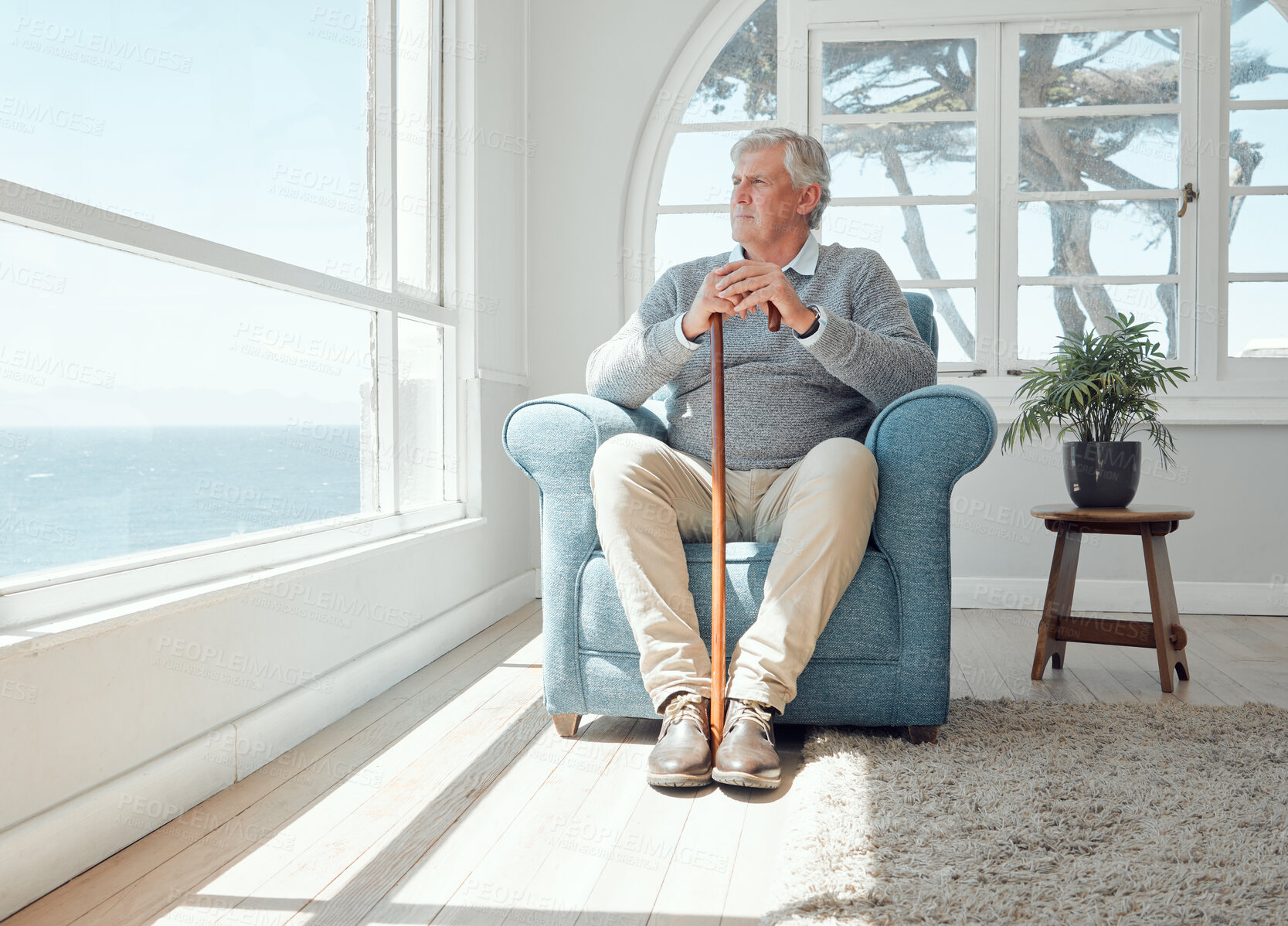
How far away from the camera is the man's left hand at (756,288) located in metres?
1.86

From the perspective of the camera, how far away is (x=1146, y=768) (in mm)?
1731

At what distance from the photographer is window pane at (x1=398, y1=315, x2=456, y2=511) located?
2.75 m

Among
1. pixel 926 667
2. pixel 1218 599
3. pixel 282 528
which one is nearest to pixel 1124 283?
pixel 1218 599

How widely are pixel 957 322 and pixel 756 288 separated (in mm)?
1945

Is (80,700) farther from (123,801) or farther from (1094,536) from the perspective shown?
(1094,536)

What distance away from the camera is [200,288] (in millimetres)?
1820

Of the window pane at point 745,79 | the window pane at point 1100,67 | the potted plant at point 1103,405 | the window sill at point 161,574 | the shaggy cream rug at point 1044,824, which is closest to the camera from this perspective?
the shaggy cream rug at point 1044,824

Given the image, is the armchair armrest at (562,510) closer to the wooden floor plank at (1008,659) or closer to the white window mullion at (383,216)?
the white window mullion at (383,216)

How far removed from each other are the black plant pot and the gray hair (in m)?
0.92

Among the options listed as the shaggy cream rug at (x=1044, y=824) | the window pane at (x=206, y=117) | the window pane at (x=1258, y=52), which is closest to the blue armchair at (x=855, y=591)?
the shaggy cream rug at (x=1044, y=824)

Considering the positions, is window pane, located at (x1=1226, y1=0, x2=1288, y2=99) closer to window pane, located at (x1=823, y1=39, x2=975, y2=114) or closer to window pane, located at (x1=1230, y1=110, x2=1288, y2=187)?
window pane, located at (x1=1230, y1=110, x2=1288, y2=187)

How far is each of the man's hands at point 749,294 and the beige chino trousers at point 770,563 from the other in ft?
0.84

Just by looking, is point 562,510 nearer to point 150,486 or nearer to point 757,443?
point 757,443

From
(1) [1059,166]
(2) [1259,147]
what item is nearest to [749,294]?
(1) [1059,166]
